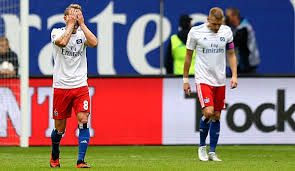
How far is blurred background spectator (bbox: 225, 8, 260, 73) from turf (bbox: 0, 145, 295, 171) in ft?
6.16

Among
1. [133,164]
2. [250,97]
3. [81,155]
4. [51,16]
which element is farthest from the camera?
[51,16]

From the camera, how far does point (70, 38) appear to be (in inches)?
457

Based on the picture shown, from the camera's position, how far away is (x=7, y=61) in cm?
1719

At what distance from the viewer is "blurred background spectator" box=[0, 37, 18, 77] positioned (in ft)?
55.8

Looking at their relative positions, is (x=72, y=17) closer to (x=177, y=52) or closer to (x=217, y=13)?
(x=217, y=13)

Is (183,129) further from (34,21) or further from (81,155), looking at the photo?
(81,155)

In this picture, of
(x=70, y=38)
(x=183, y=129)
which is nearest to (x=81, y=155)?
(x=70, y=38)

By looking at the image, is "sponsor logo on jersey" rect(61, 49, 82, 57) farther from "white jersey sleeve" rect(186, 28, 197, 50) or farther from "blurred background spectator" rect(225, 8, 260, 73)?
"blurred background spectator" rect(225, 8, 260, 73)

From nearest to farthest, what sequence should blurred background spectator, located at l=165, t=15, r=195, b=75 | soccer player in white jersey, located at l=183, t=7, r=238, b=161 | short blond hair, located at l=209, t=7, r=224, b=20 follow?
1. short blond hair, located at l=209, t=7, r=224, b=20
2. soccer player in white jersey, located at l=183, t=7, r=238, b=161
3. blurred background spectator, located at l=165, t=15, r=195, b=75

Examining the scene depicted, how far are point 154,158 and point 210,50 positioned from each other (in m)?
1.72

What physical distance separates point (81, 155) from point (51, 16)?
8.40m

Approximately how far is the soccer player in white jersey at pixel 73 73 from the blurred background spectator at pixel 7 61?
534 centimetres

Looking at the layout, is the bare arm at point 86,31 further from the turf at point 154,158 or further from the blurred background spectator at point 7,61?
the blurred background spectator at point 7,61

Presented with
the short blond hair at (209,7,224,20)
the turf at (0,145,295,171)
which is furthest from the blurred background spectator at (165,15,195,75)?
the short blond hair at (209,7,224,20)
